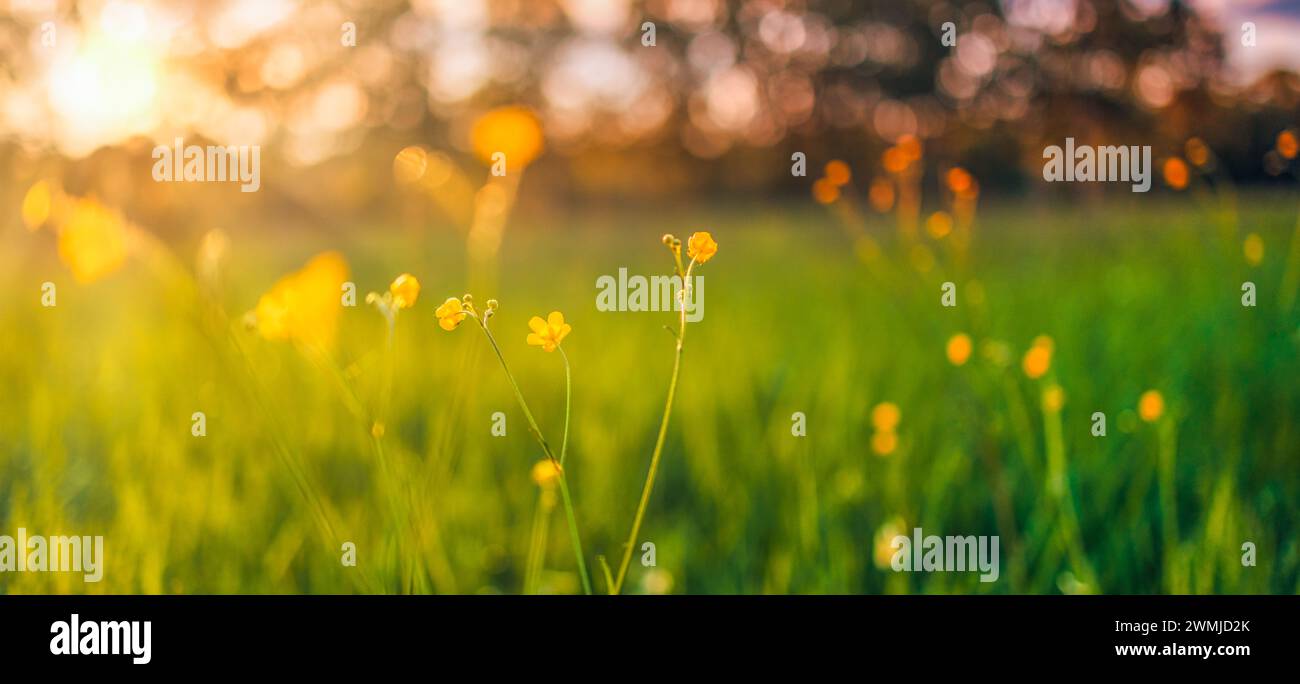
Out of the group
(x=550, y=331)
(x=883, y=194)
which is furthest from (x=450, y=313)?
(x=883, y=194)

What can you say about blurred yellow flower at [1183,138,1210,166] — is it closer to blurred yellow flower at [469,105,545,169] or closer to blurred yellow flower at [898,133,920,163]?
blurred yellow flower at [898,133,920,163]

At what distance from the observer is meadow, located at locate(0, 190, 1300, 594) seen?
4.14 ft

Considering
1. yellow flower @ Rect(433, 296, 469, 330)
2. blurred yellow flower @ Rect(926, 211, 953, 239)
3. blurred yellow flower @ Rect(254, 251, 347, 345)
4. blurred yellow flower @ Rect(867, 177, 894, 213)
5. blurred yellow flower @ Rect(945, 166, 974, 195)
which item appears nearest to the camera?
yellow flower @ Rect(433, 296, 469, 330)

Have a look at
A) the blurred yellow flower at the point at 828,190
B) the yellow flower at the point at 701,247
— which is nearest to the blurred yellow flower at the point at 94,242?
the yellow flower at the point at 701,247

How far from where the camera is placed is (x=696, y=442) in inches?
75.2

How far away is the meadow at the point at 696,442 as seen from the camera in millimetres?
1262

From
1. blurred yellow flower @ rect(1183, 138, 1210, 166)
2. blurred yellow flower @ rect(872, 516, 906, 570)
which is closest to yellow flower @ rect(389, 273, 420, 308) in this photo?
blurred yellow flower @ rect(872, 516, 906, 570)

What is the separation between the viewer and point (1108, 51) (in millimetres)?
3787

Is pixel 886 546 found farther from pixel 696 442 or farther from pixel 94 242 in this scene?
pixel 94 242

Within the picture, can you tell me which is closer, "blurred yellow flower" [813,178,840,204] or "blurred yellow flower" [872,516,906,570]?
"blurred yellow flower" [872,516,906,570]
